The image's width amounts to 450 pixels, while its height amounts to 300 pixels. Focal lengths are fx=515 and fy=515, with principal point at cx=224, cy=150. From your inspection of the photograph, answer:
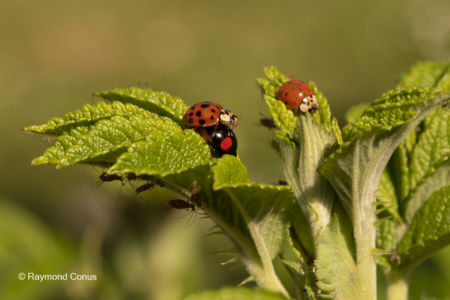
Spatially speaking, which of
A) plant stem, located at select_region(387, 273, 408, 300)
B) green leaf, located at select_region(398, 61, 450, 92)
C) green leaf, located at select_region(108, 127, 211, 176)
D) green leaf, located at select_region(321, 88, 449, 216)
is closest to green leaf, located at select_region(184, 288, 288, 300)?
green leaf, located at select_region(108, 127, 211, 176)

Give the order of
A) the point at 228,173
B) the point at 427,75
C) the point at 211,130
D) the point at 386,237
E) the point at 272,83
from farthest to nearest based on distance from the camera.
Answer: the point at 427,75
the point at 272,83
the point at 386,237
the point at 211,130
the point at 228,173

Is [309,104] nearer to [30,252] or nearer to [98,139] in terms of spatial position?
[98,139]

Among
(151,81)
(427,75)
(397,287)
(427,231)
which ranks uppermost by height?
(151,81)

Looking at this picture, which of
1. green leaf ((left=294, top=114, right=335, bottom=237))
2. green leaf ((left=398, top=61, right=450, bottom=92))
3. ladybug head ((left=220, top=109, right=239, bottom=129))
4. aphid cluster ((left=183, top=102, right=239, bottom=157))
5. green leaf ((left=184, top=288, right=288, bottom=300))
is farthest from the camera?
green leaf ((left=398, top=61, right=450, bottom=92))

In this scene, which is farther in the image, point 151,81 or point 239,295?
point 151,81

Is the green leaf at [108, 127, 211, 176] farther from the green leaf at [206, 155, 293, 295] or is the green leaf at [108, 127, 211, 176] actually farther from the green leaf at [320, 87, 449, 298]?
the green leaf at [320, 87, 449, 298]

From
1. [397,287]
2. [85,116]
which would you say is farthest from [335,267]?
[85,116]
